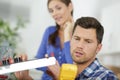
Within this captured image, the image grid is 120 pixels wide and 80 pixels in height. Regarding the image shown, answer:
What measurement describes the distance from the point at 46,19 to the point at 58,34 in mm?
113

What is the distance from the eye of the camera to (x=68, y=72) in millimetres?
1258

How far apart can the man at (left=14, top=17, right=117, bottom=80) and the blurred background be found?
0.03 meters

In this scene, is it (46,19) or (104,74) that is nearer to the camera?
(104,74)

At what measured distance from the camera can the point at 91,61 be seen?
52.7 inches

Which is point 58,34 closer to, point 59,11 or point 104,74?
point 59,11

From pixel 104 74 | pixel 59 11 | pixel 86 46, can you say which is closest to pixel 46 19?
pixel 59 11

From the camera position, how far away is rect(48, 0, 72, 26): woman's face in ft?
4.71

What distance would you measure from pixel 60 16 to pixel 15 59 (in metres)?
0.34

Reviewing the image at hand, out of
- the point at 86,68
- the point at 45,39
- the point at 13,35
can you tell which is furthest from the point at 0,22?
the point at 86,68

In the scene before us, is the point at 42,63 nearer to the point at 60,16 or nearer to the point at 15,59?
the point at 15,59

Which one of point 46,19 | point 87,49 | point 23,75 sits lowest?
point 23,75

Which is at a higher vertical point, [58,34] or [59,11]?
[59,11]

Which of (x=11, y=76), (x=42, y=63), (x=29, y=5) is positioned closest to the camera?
(x=42, y=63)

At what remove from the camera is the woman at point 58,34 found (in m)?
1.40
